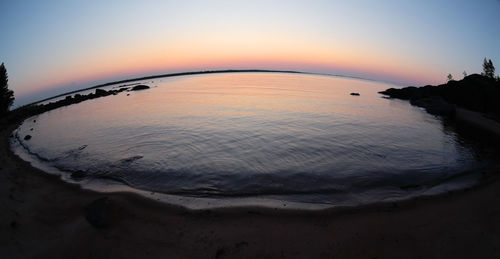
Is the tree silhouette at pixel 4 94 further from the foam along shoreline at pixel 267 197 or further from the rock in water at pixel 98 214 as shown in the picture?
the rock in water at pixel 98 214

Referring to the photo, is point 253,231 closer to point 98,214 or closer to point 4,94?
point 98,214

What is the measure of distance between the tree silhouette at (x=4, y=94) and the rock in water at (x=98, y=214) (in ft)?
166

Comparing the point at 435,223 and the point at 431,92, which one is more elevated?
the point at 431,92

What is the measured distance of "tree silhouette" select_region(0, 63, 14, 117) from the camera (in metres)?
36.8

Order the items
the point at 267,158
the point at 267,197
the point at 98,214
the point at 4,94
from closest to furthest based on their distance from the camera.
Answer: the point at 98,214
the point at 267,197
the point at 267,158
the point at 4,94

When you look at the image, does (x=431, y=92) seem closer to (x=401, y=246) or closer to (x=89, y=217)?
(x=401, y=246)

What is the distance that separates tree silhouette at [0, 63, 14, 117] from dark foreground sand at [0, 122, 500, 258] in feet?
151

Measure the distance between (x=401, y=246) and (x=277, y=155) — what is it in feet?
26.3

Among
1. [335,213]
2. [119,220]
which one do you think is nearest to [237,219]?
[335,213]

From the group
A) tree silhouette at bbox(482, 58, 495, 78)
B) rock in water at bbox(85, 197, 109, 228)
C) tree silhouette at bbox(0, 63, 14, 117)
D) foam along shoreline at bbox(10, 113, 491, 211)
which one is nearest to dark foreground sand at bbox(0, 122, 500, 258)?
rock in water at bbox(85, 197, 109, 228)

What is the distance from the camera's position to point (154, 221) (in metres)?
6.83

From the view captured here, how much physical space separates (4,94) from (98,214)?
51.8 meters

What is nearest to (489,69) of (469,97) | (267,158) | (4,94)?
(469,97)

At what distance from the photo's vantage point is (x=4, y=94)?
37062 millimetres
